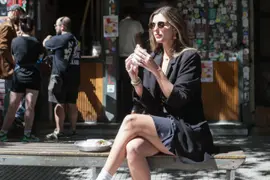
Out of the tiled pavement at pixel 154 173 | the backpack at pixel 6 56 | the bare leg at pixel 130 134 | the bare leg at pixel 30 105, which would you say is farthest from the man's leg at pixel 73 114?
the bare leg at pixel 130 134

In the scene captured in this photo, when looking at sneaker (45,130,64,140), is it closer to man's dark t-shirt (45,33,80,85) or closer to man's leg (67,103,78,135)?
man's leg (67,103,78,135)

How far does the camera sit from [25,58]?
6.68 m

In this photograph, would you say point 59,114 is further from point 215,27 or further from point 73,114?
point 215,27

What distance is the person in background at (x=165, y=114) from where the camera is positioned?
375 cm

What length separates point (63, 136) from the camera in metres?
7.80

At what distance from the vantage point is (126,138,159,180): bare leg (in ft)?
12.2

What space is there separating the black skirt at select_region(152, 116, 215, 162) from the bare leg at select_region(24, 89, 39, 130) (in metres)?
3.31

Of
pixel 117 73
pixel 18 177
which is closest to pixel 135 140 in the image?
pixel 18 177

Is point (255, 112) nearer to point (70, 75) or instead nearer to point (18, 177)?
point (70, 75)

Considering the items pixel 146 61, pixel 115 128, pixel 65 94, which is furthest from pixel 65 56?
A: pixel 146 61

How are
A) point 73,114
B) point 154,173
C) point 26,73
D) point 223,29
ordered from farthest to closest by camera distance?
1. point 223,29
2. point 73,114
3. point 26,73
4. point 154,173

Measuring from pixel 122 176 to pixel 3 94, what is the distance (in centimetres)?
327

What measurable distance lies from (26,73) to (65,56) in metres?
0.89

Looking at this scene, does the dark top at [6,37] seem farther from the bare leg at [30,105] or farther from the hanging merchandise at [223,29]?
the hanging merchandise at [223,29]
